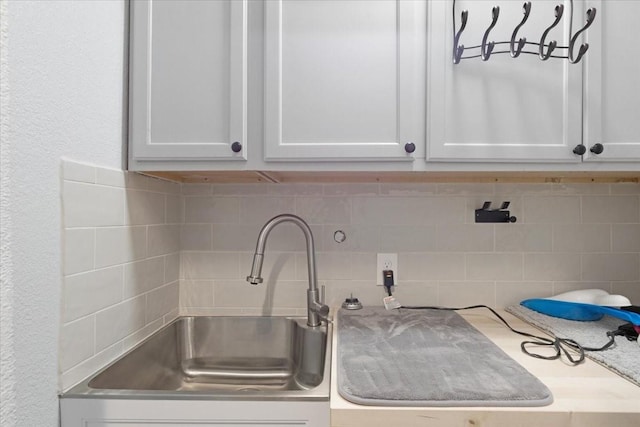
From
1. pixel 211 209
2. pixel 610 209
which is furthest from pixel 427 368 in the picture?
pixel 610 209

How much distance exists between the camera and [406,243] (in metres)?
1.40

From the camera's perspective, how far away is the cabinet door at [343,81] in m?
1.04

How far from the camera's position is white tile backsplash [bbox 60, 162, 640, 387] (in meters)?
1.38

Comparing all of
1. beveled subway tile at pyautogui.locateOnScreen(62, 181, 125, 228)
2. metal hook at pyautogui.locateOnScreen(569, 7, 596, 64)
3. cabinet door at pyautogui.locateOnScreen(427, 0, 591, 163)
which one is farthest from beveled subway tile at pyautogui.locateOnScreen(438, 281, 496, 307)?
beveled subway tile at pyautogui.locateOnScreen(62, 181, 125, 228)

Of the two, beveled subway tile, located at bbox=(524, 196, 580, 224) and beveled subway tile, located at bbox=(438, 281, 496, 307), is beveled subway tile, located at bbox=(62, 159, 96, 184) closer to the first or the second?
beveled subway tile, located at bbox=(438, 281, 496, 307)

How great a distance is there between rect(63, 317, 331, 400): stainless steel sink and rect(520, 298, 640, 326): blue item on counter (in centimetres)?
77

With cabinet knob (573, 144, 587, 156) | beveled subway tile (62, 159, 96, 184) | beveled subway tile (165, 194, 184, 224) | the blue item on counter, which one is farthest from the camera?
beveled subway tile (165, 194, 184, 224)

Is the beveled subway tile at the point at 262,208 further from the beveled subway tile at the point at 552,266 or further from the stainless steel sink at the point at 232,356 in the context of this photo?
the beveled subway tile at the point at 552,266

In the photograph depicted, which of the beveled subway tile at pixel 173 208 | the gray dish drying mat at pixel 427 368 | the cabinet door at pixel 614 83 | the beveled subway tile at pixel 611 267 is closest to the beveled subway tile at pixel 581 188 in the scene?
the beveled subway tile at pixel 611 267

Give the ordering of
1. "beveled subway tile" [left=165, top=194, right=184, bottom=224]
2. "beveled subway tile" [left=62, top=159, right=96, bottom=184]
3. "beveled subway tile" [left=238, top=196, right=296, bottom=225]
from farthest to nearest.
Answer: "beveled subway tile" [left=238, top=196, right=296, bottom=225] < "beveled subway tile" [left=165, top=194, right=184, bottom=224] < "beveled subway tile" [left=62, top=159, right=96, bottom=184]

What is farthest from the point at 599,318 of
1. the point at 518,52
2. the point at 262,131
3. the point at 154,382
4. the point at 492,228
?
the point at 154,382

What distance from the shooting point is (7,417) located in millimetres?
633

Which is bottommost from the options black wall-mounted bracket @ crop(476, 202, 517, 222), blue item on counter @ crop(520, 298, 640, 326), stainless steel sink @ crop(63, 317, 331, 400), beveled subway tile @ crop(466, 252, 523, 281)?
stainless steel sink @ crop(63, 317, 331, 400)

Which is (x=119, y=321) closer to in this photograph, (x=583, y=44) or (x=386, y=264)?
(x=386, y=264)
